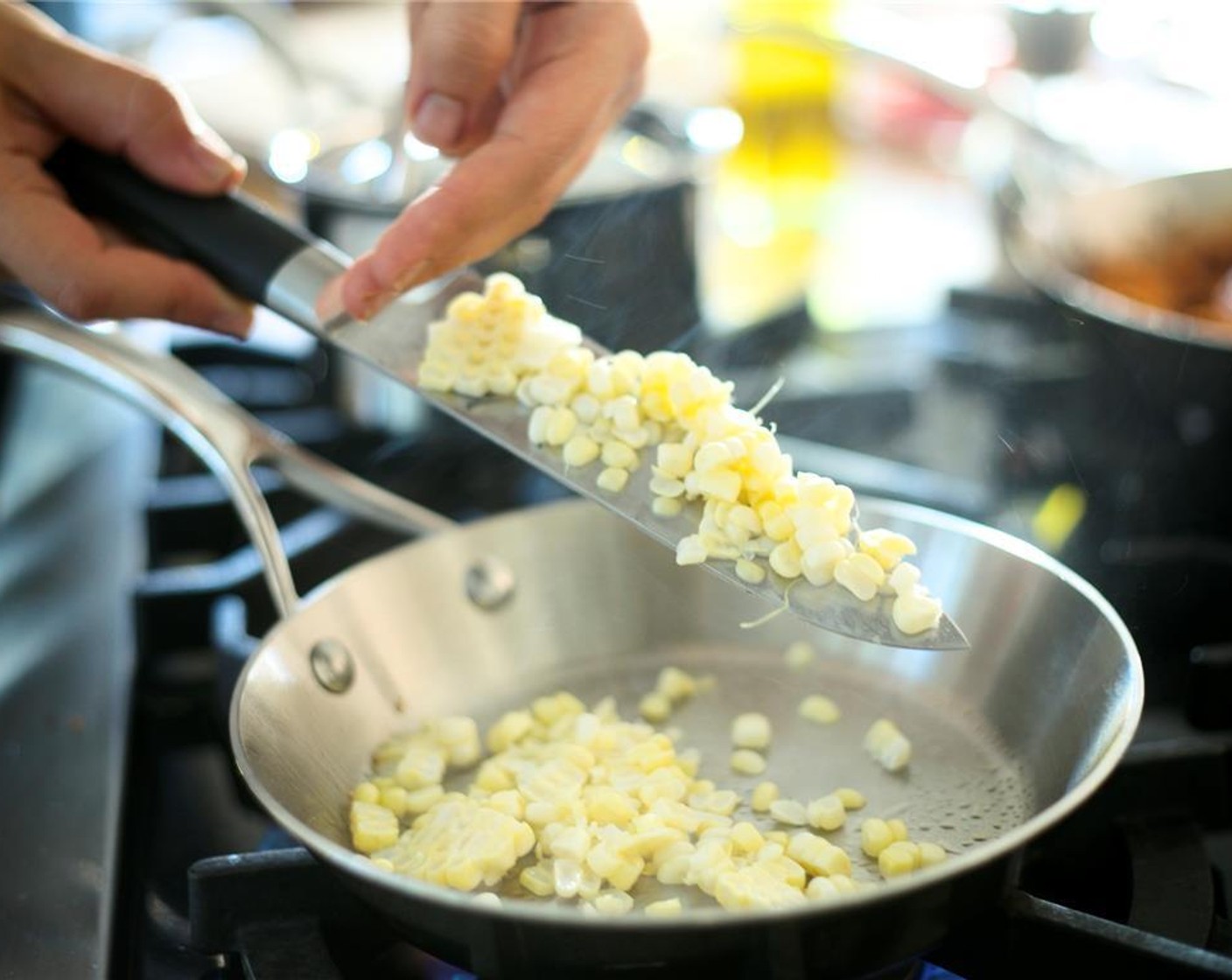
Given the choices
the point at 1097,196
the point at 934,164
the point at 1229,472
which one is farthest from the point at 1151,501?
the point at 934,164

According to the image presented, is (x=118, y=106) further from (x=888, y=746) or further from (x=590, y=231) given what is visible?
(x=888, y=746)

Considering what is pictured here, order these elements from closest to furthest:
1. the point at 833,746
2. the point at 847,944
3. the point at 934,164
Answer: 1. the point at 847,944
2. the point at 833,746
3. the point at 934,164

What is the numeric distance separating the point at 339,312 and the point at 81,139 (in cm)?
22

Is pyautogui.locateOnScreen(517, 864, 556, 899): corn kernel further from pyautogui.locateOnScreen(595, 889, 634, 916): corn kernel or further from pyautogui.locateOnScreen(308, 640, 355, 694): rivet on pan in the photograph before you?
pyautogui.locateOnScreen(308, 640, 355, 694): rivet on pan

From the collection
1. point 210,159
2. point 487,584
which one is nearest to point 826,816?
point 487,584

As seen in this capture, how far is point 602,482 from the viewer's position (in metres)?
0.69

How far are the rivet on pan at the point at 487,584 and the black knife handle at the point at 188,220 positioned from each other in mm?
207

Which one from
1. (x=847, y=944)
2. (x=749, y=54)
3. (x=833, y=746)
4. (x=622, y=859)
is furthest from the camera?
(x=749, y=54)

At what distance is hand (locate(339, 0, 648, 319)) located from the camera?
0.74 metres

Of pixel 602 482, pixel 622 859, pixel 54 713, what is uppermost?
pixel 602 482

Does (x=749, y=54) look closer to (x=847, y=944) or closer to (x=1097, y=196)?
(x=1097, y=196)

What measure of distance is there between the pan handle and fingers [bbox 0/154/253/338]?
56 mm

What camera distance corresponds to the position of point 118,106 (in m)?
0.79

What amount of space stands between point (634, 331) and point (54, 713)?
1.47 ft
